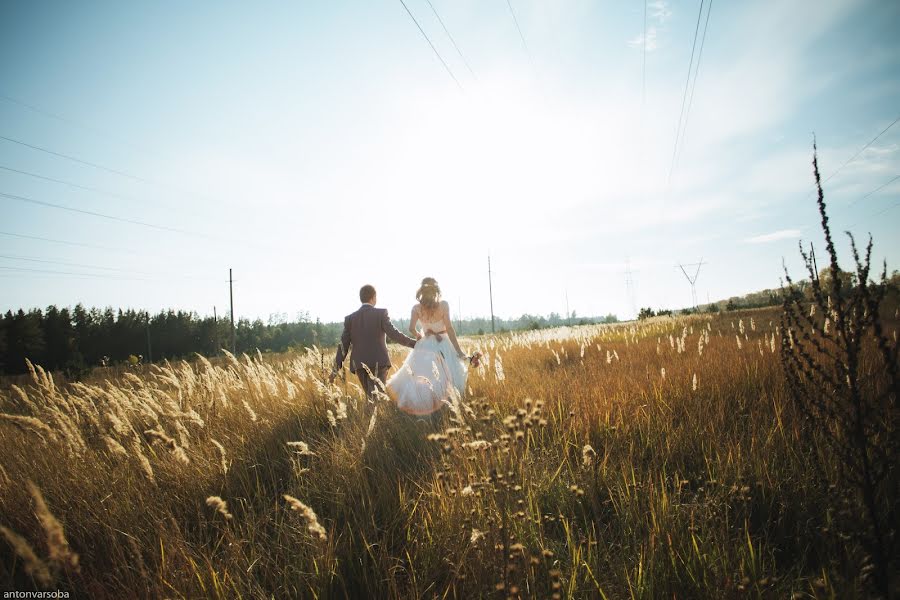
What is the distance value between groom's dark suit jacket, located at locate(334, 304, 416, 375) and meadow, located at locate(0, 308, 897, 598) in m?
1.57

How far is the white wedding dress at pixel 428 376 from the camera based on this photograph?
14.3 ft

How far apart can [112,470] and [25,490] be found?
50 centimetres

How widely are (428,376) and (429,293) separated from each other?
1.23 metres

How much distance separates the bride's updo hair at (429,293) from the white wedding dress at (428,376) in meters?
0.29

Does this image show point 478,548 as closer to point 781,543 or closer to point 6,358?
point 781,543

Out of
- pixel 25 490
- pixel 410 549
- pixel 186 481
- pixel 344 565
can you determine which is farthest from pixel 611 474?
pixel 25 490

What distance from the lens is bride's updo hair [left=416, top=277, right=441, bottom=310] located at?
5473mm

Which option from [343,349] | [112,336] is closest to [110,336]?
[112,336]

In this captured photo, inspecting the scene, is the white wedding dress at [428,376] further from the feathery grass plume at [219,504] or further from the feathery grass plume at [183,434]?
the feathery grass plume at [219,504]

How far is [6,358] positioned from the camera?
43344 mm

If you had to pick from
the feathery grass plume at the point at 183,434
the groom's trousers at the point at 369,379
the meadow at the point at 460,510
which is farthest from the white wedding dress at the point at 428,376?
the feathery grass plume at the point at 183,434

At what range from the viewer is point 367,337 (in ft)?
17.3

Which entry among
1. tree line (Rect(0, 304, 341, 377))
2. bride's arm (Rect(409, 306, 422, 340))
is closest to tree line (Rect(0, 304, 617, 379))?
tree line (Rect(0, 304, 341, 377))

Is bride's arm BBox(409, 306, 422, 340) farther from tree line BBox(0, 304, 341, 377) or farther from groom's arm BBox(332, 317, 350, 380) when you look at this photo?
tree line BBox(0, 304, 341, 377)
